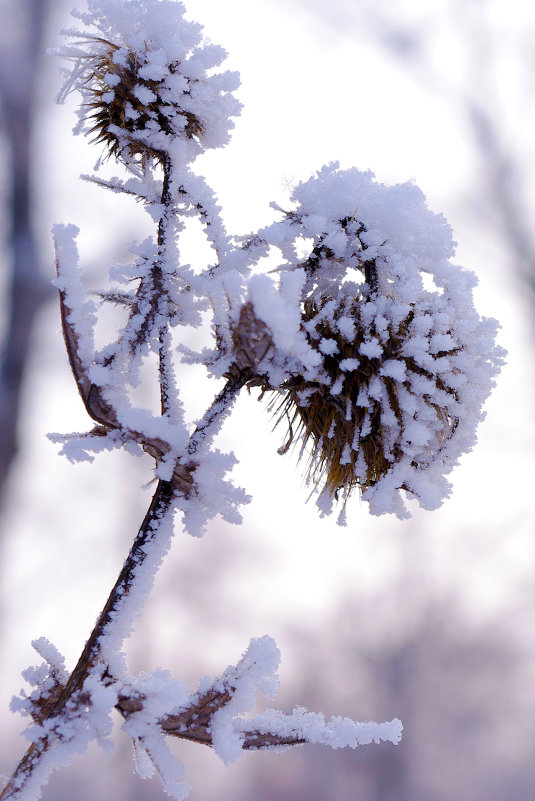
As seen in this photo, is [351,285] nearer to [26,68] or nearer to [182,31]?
[182,31]

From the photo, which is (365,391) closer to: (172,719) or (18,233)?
(172,719)

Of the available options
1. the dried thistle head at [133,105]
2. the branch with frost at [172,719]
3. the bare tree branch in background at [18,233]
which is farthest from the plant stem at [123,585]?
the bare tree branch in background at [18,233]

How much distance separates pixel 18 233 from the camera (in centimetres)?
304

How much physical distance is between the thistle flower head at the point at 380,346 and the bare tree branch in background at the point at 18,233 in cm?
220

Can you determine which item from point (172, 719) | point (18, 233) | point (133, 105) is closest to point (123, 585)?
point (172, 719)

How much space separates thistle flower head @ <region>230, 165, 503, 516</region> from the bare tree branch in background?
2.20 m

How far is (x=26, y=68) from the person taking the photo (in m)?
3.14

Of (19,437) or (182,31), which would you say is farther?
(19,437)

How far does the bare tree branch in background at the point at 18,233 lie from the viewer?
9.32ft

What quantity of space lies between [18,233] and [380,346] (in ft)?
8.97

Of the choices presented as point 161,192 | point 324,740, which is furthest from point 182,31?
point 324,740

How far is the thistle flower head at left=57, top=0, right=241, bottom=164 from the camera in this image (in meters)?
0.90

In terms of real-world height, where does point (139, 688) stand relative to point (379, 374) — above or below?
below

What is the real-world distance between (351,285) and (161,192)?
333mm
